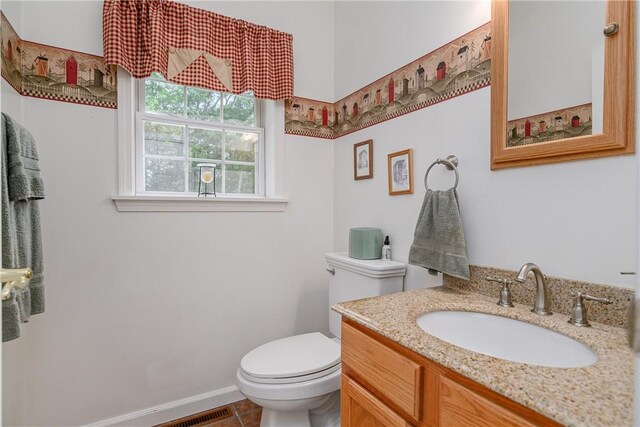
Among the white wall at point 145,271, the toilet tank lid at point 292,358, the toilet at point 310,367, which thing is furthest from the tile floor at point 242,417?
the toilet tank lid at point 292,358

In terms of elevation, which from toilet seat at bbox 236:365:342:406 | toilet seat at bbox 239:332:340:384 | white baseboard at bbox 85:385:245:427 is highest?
toilet seat at bbox 239:332:340:384

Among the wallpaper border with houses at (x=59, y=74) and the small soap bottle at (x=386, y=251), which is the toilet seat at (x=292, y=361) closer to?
the small soap bottle at (x=386, y=251)

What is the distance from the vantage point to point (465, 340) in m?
0.99

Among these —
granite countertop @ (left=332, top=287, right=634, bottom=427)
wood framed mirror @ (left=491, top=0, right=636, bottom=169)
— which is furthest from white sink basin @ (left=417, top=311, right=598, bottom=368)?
wood framed mirror @ (left=491, top=0, right=636, bottom=169)

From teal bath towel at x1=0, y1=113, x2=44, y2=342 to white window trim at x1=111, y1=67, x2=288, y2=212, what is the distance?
371 mm

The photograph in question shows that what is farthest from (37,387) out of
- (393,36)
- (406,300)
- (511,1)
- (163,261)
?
(511,1)

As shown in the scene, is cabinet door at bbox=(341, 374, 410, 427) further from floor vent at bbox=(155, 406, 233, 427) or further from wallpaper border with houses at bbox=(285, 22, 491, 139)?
wallpaper border with houses at bbox=(285, 22, 491, 139)

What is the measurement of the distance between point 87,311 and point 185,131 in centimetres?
106

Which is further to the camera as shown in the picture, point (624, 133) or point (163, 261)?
point (163, 261)

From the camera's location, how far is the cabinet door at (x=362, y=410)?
85cm

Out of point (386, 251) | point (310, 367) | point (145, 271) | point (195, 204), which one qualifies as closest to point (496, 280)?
point (386, 251)

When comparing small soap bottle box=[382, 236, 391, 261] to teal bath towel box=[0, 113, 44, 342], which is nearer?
teal bath towel box=[0, 113, 44, 342]

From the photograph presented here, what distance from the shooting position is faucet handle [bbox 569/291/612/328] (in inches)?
33.7

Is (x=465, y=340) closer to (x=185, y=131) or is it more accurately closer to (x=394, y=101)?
(x=394, y=101)
